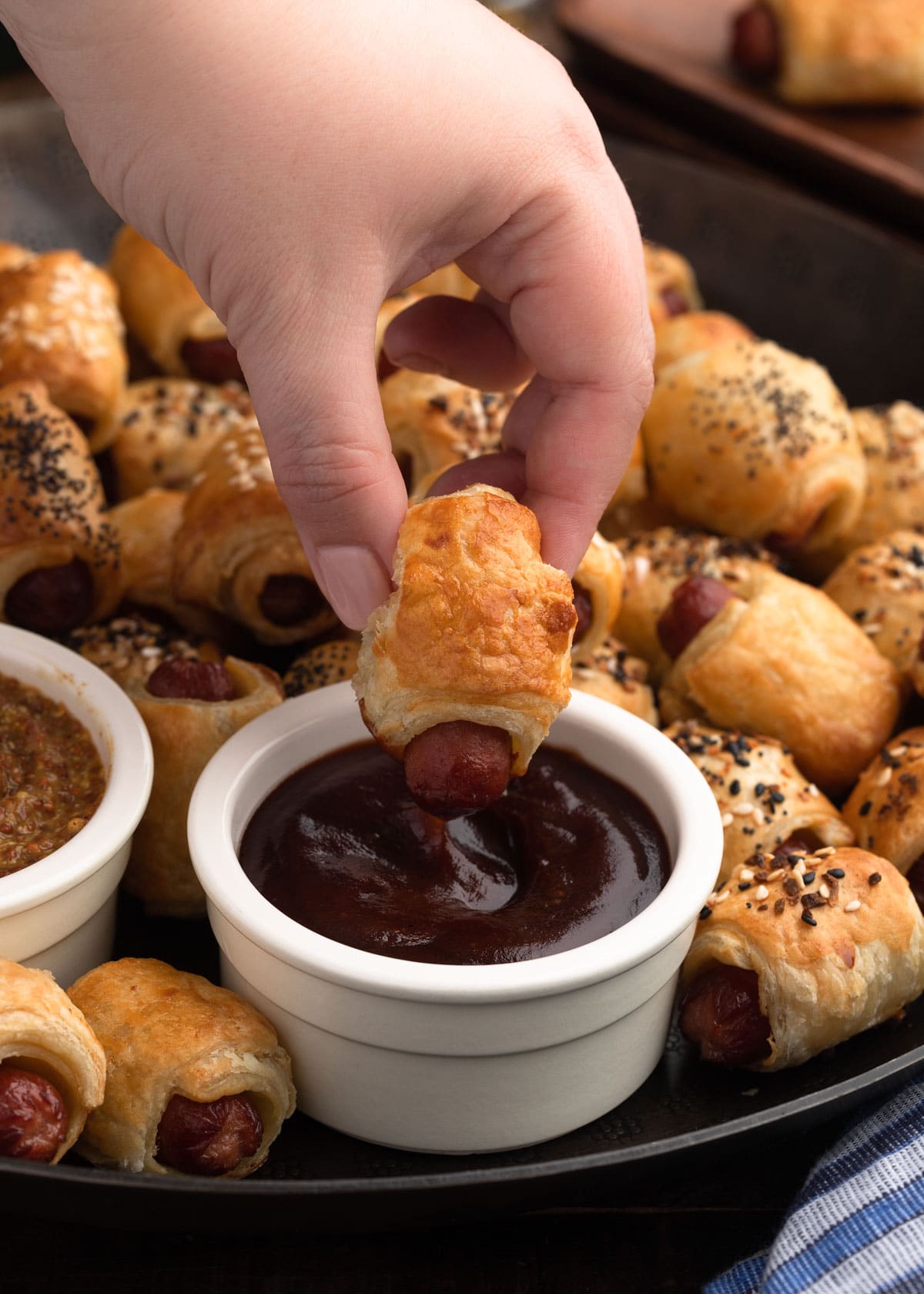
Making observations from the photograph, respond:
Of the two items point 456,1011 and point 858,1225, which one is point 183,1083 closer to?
point 456,1011

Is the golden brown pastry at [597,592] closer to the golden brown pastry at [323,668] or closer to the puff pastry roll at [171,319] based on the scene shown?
the golden brown pastry at [323,668]

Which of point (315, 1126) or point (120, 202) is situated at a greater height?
point (120, 202)

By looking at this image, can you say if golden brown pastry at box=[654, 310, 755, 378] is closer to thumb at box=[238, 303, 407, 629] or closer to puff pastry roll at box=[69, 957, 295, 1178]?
thumb at box=[238, 303, 407, 629]

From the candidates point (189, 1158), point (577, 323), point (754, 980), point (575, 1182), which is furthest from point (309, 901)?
point (577, 323)

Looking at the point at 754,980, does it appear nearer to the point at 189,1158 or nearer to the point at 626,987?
the point at 626,987

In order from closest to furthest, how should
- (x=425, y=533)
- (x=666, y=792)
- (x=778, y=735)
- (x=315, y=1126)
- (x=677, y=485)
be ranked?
1. (x=425, y=533)
2. (x=315, y=1126)
3. (x=666, y=792)
4. (x=778, y=735)
5. (x=677, y=485)

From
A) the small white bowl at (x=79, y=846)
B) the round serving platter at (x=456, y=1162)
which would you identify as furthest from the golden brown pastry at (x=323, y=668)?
the round serving platter at (x=456, y=1162)

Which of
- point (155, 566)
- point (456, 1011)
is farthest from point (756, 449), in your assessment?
point (456, 1011)
